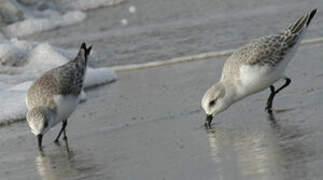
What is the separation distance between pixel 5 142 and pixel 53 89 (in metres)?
0.69

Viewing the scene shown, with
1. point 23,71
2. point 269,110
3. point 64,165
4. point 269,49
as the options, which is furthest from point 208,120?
point 23,71

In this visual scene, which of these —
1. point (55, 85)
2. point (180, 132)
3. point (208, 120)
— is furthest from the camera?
point (55, 85)

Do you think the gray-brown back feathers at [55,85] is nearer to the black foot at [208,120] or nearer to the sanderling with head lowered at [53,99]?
the sanderling with head lowered at [53,99]

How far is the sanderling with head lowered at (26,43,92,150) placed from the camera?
795cm

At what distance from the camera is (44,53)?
1308 cm

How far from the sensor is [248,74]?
25.5 feet

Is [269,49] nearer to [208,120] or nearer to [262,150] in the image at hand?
[208,120]

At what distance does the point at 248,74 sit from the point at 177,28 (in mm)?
7373

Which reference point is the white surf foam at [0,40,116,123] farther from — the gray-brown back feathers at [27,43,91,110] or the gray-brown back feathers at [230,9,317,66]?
the gray-brown back feathers at [230,9,317,66]

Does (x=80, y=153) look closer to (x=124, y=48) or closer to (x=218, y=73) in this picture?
(x=218, y=73)

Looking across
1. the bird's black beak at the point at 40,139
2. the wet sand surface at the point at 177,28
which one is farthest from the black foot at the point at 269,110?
the wet sand surface at the point at 177,28

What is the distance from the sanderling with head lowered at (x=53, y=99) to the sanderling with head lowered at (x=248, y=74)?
1428mm

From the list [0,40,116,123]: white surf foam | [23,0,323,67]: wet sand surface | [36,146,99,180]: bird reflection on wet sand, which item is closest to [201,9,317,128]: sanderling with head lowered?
[36,146,99,180]: bird reflection on wet sand

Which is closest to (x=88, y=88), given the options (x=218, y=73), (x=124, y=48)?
(x=218, y=73)
